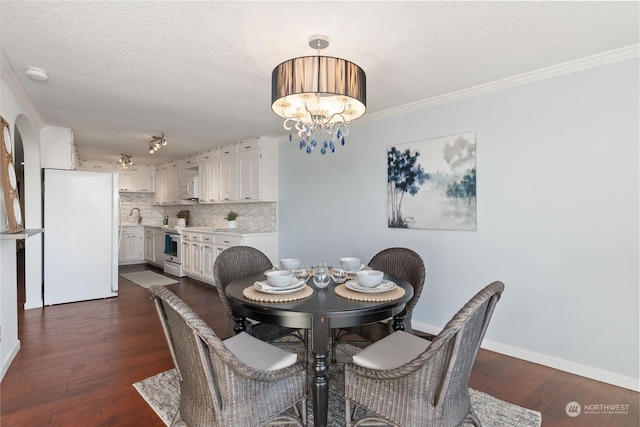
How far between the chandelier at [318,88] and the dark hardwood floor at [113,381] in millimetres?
2030

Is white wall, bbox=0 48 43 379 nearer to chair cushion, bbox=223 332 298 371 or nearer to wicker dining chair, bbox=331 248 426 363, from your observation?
chair cushion, bbox=223 332 298 371

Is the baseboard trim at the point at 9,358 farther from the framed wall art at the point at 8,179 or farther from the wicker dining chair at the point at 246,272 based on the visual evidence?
the wicker dining chair at the point at 246,272

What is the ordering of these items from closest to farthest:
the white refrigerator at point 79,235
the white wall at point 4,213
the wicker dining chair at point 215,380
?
the wicker dining chair at point 215,380, the white wall at point 4,213, the white refrigerator at point 79,235

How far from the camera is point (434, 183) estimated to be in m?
3.21

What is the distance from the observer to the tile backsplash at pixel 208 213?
5230 mm

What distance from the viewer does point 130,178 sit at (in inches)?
301

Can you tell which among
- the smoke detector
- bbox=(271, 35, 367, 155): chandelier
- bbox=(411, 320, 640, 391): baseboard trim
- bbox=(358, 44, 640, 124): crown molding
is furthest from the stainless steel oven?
bbox=(411, 320, 640, 391): baseboard trim

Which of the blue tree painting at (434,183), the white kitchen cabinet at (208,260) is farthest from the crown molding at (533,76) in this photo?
the white kitchen cabinet at (208,260)

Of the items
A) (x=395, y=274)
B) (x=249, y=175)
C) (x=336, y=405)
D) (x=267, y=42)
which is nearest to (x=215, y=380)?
(x=336, y=405)

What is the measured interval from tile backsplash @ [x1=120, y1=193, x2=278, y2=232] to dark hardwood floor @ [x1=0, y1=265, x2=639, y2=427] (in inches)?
77.6

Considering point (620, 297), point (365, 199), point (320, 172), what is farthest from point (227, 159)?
point (620, 297)

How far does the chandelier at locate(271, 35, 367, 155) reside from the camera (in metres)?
1.92

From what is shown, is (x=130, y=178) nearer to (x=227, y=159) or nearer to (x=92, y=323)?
(x=227, y=159)

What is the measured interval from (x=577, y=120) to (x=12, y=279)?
15.2 feet
